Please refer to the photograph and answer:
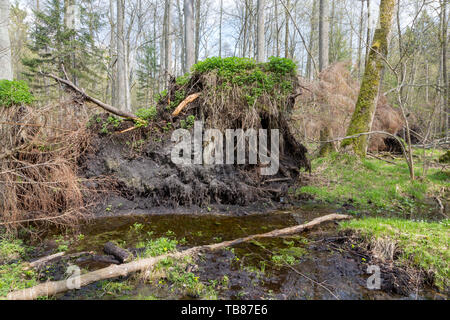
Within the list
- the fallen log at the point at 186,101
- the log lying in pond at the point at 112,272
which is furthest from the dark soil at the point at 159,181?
the log lying in pond at the point at 112,272

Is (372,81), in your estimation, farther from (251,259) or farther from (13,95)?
(13,95)

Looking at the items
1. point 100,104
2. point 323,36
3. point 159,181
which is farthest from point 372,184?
point 100,104

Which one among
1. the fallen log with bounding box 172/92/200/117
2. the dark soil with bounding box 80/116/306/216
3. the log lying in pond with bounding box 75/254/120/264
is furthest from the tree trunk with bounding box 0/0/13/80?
the log lying in pond with bounding box 75/254/120/264

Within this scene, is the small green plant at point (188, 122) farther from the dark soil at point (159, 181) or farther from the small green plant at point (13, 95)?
the small green plant at point (13, 95)

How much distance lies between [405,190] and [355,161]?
1.94 m

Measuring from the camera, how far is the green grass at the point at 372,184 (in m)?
7.06

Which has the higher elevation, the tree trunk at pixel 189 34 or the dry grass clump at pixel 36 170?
the tree trunk at pixel 189 34

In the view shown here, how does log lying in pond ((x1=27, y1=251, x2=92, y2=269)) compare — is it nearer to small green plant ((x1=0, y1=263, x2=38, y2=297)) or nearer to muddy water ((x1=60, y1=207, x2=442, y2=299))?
small green plant ((x1=0, y1=263, x2=38, y2=297))

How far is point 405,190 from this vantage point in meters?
7.38

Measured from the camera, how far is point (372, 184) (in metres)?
7.87

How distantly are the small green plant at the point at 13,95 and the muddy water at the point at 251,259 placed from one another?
3.25 meters

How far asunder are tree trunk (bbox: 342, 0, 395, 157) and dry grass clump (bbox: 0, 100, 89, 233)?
31.3 ft
